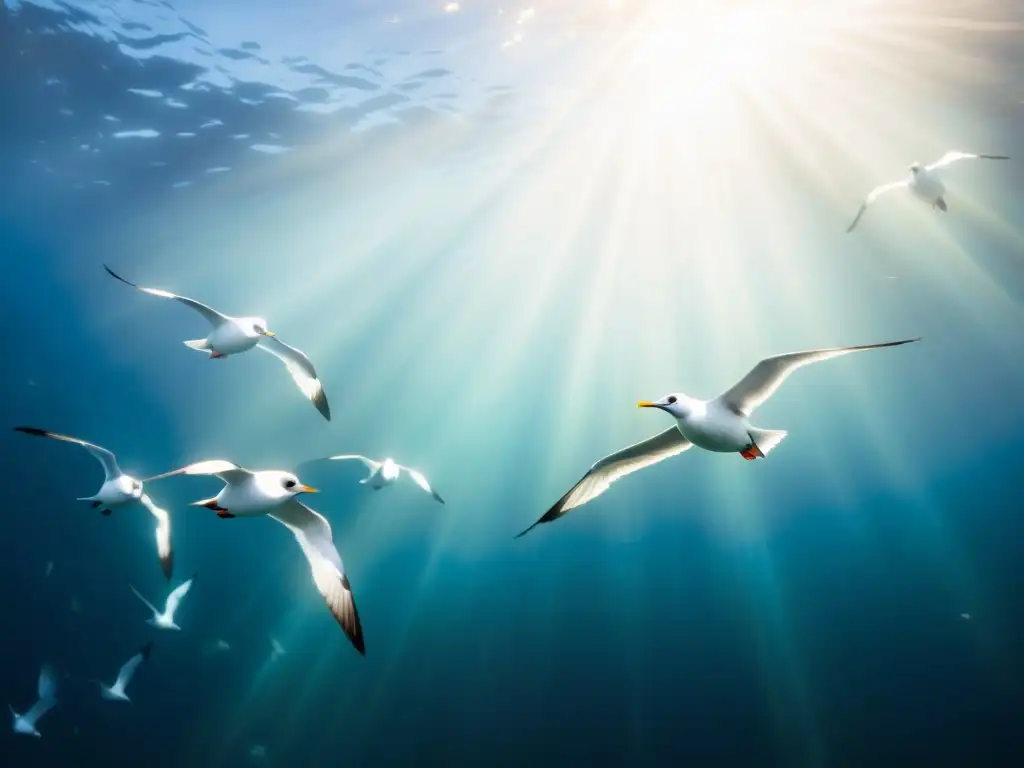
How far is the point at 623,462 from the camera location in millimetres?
5754

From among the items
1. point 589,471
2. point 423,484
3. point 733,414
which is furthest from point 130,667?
point 733,414

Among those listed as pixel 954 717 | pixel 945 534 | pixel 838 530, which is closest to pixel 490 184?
pixel 954 717

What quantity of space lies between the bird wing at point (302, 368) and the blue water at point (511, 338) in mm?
11040

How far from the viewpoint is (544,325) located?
50.5 m

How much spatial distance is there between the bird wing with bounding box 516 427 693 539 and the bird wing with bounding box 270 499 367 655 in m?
2.02

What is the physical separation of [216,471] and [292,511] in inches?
41.8

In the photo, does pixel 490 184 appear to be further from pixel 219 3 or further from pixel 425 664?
pixel 425 664

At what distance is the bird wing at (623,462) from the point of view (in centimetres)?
552

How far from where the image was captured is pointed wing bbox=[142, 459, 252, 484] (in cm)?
423

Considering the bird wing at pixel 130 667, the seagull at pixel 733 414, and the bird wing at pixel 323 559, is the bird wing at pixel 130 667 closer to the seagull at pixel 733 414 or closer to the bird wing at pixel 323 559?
the bird wing at pixel 323 559

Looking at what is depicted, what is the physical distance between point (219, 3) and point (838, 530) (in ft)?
162

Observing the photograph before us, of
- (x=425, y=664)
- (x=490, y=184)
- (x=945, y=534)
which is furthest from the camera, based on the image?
(x=945, y=534)

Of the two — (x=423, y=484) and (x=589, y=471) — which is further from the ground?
(x=589, y=471)

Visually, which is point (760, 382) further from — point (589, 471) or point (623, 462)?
point (589, 471)
